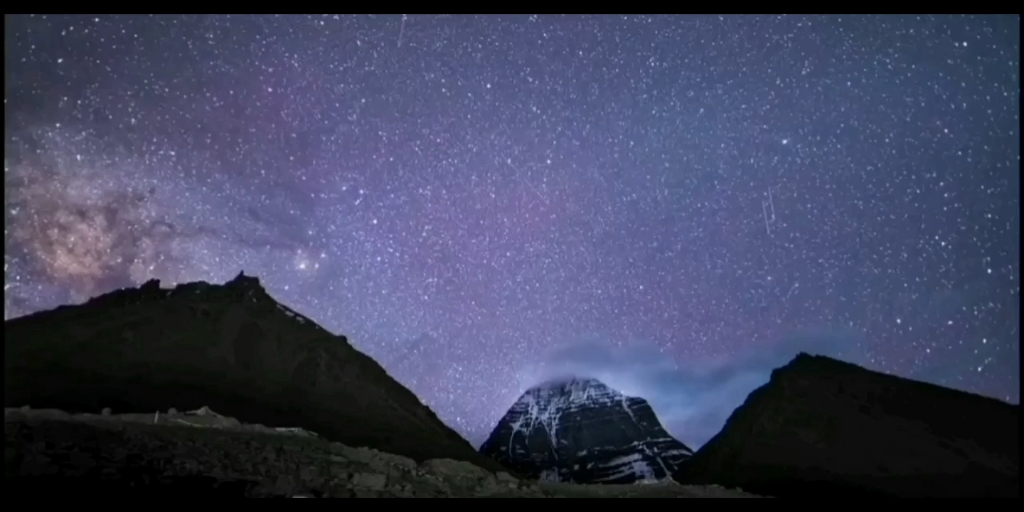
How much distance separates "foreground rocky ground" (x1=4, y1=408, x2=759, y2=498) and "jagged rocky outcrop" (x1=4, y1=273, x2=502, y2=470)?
1475cm

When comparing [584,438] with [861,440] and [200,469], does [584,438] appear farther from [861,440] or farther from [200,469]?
[200,469]

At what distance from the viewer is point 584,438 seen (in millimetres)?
143875

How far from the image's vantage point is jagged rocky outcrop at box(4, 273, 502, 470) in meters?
26.9

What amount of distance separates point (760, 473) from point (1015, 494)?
13.4 meters

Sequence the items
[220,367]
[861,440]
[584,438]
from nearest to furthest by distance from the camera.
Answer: [861,440]
[220,367]
[584,438]

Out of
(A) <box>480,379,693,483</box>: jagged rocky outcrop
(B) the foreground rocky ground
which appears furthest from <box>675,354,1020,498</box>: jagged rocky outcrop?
(A) <box>480,379,693,483</box>: jagged rocky outcrop

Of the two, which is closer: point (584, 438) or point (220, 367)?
point (220, 367)

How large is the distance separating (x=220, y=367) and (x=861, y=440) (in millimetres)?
40412

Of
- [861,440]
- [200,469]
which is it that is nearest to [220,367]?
[200,469]

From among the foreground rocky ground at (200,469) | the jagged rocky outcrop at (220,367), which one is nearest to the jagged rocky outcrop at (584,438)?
the jagged rocky outcrop at (220,367)

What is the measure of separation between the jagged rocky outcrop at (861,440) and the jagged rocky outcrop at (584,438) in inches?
2814

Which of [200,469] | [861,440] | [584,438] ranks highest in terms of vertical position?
[200,469]

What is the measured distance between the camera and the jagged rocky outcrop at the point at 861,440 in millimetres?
25766

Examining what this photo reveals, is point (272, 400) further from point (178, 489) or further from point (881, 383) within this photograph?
point (881, 383)
